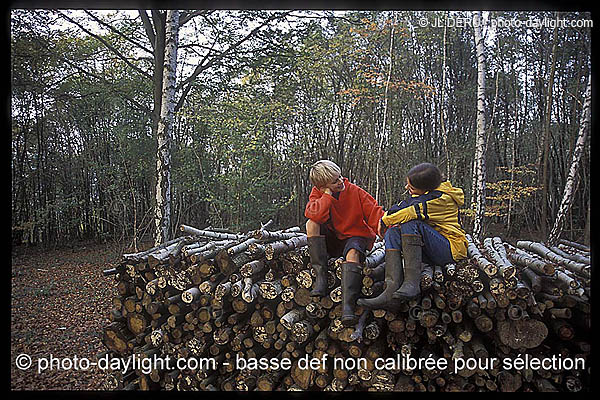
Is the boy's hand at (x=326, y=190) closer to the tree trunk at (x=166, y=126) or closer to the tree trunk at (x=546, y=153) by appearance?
the tree trunk at (x=166, y=126)

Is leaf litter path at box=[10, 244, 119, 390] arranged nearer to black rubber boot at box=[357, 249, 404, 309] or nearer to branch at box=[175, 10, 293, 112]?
black rubber boot at box=[357, 249, 404, 309]

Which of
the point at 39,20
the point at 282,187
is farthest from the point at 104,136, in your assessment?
the point at 282,187

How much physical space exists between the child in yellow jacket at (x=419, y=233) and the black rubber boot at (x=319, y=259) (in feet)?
0.86

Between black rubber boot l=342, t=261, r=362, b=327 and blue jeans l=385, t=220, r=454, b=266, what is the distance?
23 cm

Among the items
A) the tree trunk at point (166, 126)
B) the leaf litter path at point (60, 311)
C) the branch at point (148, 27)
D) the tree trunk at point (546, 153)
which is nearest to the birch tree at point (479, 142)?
the tree trunk at point (546, 153)

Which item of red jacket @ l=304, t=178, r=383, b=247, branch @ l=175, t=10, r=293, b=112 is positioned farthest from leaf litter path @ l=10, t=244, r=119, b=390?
branch @ l=175, t=10, r=293, b=112

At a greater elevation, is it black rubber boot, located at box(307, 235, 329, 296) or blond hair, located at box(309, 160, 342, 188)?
blond hair, located at box(309, 160, 342, 188)

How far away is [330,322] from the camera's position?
2588mm

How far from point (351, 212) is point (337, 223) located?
112mm

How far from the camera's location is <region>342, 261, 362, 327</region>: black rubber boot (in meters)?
2.38

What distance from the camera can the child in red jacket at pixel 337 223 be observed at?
8.18ft

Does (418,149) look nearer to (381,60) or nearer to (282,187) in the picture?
(381,60)

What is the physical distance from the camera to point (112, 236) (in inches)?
254

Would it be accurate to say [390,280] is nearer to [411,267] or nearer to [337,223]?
[411,267]
